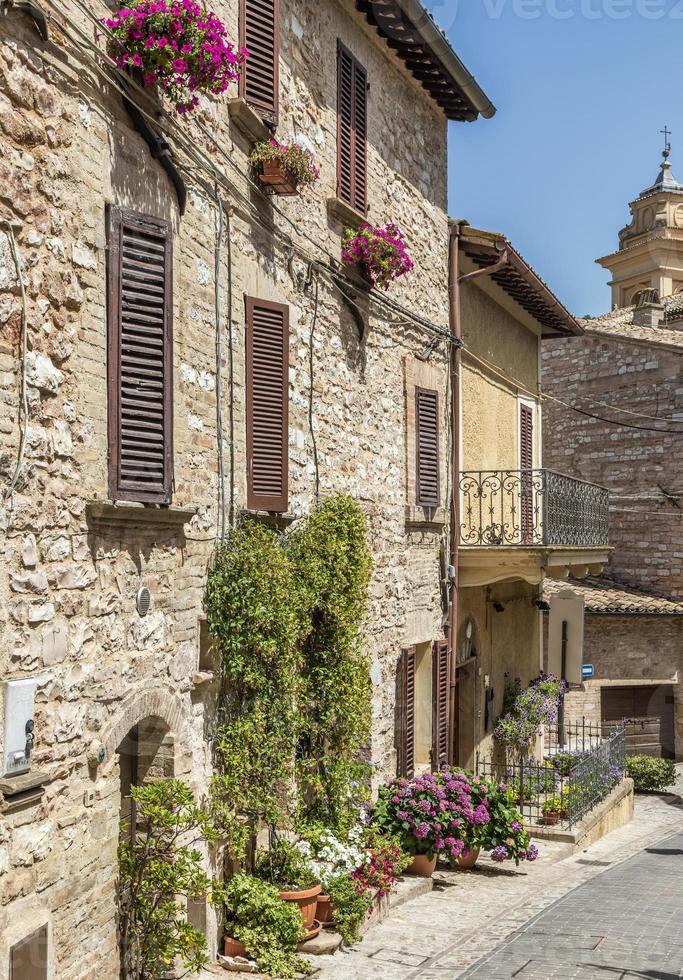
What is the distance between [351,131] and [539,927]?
26.8 ft

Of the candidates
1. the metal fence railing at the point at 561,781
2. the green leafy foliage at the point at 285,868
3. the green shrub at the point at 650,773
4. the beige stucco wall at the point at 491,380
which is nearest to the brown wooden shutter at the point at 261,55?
the beige stucco wall at the point at 491,380

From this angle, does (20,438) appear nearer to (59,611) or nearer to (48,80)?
(59,611)

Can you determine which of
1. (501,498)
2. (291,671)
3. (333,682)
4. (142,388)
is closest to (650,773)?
(501,498)

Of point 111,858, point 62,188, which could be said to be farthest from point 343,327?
point 111,858

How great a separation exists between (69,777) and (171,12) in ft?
16.1

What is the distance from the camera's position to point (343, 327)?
11578 millimetres

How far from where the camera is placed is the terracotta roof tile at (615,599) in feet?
76.1

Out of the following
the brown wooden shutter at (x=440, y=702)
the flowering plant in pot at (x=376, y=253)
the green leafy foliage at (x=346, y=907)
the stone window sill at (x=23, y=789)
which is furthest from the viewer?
the brown wooden shutter at (x=440, y=702)

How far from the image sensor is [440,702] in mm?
14109

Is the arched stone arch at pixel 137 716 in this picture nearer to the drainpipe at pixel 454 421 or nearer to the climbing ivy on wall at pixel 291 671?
the climbing ivy on wall at pixel 291 671

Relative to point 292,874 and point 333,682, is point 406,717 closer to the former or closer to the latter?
point 333,682

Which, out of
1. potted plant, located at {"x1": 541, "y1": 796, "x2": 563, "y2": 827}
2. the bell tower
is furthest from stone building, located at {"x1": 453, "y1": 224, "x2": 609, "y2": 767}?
the bell tower

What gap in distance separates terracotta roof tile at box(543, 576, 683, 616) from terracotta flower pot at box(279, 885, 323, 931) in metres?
13.2

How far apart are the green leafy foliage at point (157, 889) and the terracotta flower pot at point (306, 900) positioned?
1.50 metres
